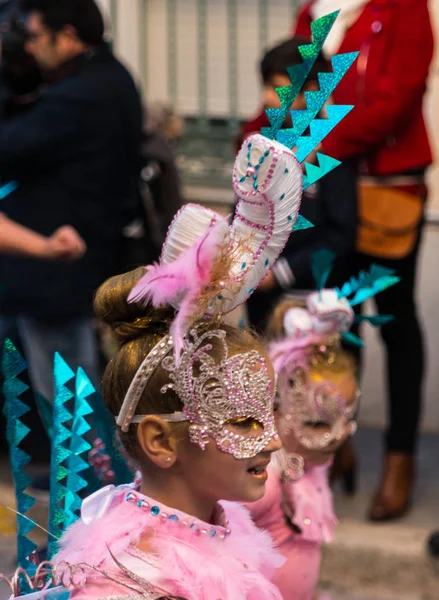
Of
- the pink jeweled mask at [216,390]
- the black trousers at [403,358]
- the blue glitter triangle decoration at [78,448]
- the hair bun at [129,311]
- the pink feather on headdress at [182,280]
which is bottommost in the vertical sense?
the black trousers at [403,358]

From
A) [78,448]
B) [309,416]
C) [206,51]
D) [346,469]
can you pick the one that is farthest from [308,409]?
[206,51]

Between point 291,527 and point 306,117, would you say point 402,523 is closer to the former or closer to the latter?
point 291,527

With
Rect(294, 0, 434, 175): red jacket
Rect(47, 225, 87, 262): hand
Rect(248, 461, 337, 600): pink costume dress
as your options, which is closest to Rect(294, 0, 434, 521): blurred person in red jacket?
Rect(294, 0, 434, 175): red jacket

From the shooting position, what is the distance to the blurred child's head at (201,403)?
5.67 feet

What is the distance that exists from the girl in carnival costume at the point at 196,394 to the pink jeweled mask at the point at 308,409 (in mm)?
983

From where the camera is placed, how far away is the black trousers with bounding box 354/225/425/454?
411cm

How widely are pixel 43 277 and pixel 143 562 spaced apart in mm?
2197

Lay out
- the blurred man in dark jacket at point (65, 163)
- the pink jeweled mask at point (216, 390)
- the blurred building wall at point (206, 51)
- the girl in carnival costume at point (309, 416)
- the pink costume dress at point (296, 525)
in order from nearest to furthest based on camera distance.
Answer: the pink jeweled mask at point (216, 390), the pink costume dress at point (296, 525), the girl in carnival costume at point (309, 416), the blurred man in dark jacket at point (65, 163), the blurred building wall at point (206, 51)

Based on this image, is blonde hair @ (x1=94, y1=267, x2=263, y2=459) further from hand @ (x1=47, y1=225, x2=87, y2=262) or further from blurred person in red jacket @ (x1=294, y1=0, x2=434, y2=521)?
blurred person in red jacket @ (x1=294, y1=0, x2=434, y2=521)

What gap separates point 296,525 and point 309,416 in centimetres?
34

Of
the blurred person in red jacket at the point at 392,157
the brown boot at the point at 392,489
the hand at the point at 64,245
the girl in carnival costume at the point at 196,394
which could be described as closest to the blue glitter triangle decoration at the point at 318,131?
the girl in carnival costume at the point at 196,394

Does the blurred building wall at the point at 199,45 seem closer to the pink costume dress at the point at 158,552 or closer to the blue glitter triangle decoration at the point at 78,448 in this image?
the blue glitter triangle decoration at the point at 78,448

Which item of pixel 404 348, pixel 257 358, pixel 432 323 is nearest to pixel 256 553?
pixel 257 358

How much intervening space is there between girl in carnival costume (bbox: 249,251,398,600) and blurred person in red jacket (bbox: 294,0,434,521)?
106cm
